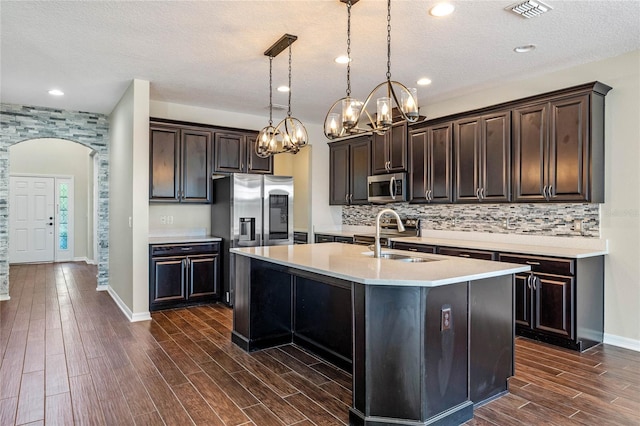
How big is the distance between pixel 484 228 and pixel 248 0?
3651 mm

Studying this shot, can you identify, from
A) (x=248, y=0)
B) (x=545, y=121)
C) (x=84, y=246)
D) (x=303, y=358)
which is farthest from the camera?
(x=84, y=246)

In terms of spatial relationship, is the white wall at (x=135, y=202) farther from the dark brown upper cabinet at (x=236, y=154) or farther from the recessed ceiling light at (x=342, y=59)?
the recessed ceiling light at (x=342, y=59)

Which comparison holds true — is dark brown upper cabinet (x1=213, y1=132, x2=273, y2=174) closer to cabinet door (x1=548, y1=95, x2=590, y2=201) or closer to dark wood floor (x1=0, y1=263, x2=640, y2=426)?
dark wood floor (x1=0, y1=263, x2=640, y2=426)

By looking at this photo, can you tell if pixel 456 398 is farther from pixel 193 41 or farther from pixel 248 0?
pixel 193 41

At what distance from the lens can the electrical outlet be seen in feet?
7.59

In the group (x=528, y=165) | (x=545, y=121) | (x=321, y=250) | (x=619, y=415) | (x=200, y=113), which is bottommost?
(x=619, y=415)

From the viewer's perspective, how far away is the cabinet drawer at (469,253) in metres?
4.12

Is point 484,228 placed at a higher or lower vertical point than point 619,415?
higher

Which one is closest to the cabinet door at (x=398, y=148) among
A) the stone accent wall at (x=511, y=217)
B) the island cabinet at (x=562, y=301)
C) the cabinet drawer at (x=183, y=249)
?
the stone accent wall at (x=511, y=217)

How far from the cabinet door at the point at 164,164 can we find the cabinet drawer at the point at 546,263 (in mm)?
4027

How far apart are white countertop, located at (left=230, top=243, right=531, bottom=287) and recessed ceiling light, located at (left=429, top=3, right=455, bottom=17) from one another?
70.1 inches

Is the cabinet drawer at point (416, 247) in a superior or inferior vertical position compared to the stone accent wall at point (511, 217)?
inferior

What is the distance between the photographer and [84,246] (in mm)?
9695

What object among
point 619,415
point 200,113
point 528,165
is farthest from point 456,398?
point 200,113
